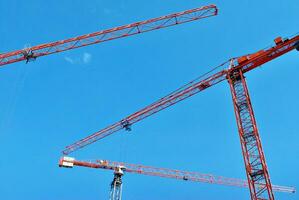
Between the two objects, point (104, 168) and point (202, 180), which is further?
point (202, 180)

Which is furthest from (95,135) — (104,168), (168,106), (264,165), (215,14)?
(264,165)

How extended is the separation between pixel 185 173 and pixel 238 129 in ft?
147

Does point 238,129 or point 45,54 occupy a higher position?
point 45,54

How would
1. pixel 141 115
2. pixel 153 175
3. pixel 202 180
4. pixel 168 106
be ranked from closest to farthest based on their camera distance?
pixel 168 106, pixel 141 115, pixel 153 175, pixel 202 180

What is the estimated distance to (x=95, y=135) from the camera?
7712 cm

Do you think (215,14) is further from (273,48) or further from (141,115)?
(141,115)

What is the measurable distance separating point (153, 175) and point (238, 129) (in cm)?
4110

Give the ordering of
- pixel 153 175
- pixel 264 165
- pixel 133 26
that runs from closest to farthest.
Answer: pixel 264 165, pixel 133 26, pixel 153 175

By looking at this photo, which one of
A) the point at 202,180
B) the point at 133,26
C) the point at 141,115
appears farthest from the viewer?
the point at 202,180

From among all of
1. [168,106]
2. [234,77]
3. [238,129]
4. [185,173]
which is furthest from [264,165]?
[185,173]

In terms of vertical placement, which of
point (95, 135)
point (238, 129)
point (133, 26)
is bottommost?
point (238, 129)

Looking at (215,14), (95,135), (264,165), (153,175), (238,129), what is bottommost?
(264,165)

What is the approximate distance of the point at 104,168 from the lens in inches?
2965

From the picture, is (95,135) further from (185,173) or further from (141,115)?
(185,173)
